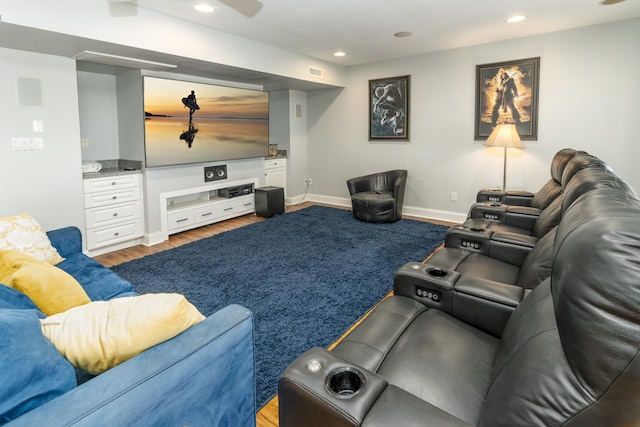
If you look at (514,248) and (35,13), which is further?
(35,13)

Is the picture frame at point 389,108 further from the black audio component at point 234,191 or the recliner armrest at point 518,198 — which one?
the black audio component at point 234,191

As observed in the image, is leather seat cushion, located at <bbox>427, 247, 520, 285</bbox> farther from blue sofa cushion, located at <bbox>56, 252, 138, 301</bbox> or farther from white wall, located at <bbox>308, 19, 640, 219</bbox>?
white wall, located at <bbox>308, 19, 640, 219</bbox>

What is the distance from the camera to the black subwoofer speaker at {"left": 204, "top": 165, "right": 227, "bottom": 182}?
5.24 meters

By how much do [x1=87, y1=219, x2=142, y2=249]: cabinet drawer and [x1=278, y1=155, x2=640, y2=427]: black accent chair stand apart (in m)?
3.64

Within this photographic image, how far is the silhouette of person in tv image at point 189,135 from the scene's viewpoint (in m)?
4.76

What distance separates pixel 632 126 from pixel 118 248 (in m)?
6.05

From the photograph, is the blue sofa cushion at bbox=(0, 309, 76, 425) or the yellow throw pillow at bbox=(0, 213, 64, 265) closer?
the blue sofa cushion at bbox=(0, 309, 76, 425)

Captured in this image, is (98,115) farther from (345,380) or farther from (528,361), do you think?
(528,361)

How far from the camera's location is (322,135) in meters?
6.73

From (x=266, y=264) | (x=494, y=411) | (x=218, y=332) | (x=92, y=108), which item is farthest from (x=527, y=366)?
(x=92, y=108)

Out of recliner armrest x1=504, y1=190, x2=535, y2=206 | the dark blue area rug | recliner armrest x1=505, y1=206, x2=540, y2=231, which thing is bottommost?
the dark blue area rug

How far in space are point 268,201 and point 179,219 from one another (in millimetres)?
1349

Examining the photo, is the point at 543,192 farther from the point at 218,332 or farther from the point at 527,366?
the point at 218,332

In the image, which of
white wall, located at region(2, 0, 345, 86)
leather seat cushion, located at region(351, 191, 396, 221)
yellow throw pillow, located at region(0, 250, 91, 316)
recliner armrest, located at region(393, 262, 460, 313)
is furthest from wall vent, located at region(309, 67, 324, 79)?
yellow throw pillow, located at region(0, 250, 91, 316)
